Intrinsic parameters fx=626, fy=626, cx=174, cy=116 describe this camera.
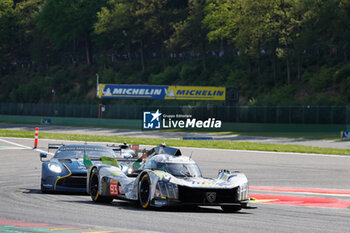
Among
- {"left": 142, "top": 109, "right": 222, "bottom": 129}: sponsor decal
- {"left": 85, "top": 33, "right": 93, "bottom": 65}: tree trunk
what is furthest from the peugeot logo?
{"left": 85, "top": 33, "right": 93, "bottom": 65}: tree trunk

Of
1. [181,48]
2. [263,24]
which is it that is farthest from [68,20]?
[263,24]

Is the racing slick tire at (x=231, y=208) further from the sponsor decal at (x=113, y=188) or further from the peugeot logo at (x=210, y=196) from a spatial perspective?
the sponsor decal at (x=113, y=188)

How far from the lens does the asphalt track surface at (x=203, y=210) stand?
1033 cm

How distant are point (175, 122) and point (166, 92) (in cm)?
421

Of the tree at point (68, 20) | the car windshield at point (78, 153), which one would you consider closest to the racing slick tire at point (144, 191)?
the car windshield at point (78, 153)

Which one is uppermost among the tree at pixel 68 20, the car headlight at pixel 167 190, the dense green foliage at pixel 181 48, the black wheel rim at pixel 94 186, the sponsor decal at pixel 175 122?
the tree at pixel 68 20

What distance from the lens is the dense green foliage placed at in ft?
230

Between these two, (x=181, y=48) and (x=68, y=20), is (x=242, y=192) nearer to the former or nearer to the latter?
(x=181, y=48)

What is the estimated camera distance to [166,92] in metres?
69.9

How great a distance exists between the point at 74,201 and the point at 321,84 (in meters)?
57.0

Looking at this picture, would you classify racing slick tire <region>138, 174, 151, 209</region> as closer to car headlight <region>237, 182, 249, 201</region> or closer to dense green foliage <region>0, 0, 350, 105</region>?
car headlight <region>237, 182, 249, 201</region>

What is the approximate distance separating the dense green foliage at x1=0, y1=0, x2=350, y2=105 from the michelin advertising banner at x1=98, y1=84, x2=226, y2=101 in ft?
15.4

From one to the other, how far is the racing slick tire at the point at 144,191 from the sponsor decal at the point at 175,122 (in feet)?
172

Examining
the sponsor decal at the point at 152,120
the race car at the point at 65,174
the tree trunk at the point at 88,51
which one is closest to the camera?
the race car at the point at 65,174
